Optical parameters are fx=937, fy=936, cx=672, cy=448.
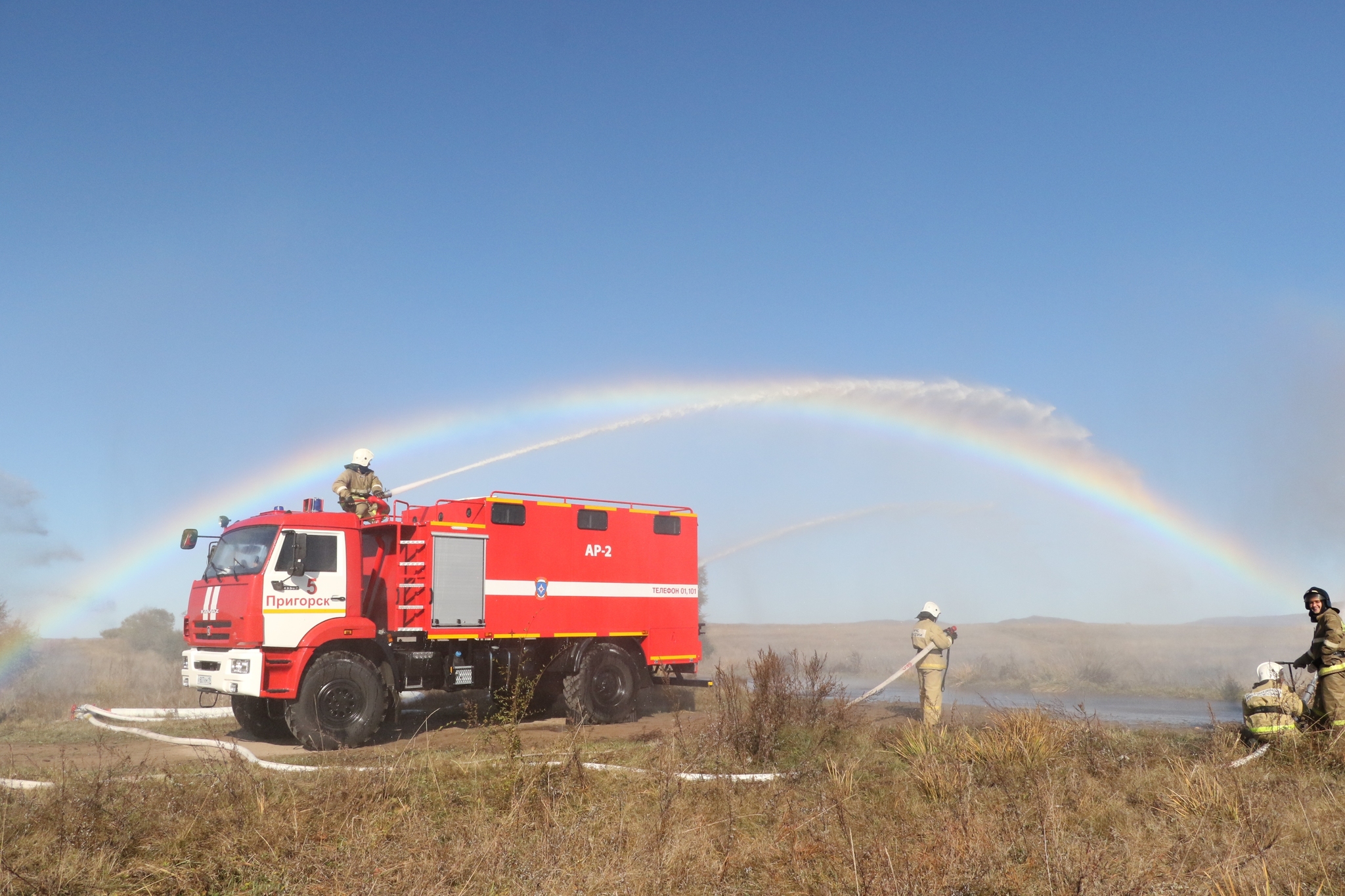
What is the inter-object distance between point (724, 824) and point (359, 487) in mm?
9304

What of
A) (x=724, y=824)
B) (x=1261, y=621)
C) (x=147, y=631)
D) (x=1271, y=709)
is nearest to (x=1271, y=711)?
(x=1271, y=709)

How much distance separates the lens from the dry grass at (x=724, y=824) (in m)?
6.10

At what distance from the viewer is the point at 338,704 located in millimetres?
13328

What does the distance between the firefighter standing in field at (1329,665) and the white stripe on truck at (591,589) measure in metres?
9.91

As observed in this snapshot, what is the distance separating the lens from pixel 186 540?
13.9 meters

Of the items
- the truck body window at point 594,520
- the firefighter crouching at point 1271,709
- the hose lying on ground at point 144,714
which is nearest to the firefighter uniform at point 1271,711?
the firefighter crouching at point 1271,709

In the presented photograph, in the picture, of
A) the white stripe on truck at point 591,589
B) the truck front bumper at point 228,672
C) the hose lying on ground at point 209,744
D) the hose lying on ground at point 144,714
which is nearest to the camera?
the hose lying on ground at point 209,744

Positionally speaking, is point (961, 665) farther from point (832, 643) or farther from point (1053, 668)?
point (832, 643)

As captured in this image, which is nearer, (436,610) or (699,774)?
(699,774)

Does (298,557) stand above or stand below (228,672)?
above

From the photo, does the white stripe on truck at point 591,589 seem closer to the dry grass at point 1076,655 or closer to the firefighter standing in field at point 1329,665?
the dry grass at point 1076,655

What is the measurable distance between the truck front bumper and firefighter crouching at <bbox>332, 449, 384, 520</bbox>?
2.70m

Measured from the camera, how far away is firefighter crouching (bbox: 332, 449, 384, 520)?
14.7 m

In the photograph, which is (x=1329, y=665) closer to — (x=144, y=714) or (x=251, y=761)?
(x=251, y=761)
